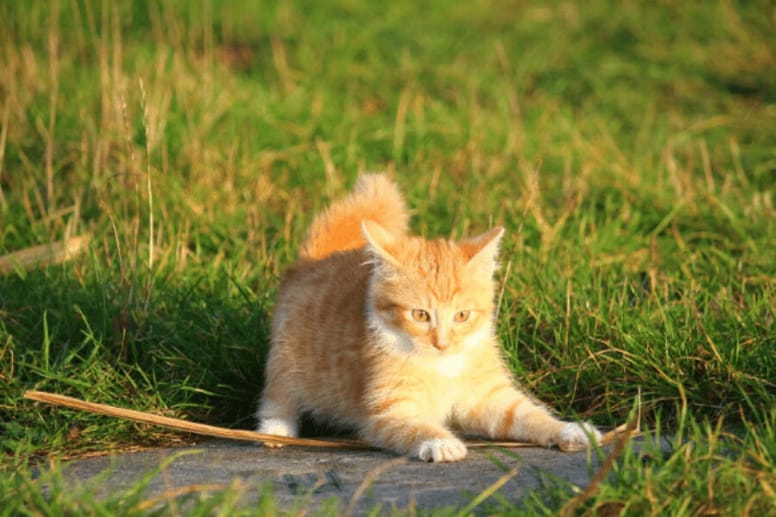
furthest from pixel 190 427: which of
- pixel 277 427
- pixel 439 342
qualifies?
pixel 439 342

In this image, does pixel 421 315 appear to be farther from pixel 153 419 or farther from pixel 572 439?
pixel 153 419

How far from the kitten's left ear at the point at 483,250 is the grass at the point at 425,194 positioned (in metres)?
0.53

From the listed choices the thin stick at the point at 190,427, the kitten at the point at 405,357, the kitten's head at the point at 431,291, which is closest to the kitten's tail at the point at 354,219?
the kitten at the point at 405,357

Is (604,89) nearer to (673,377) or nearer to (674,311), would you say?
(674,311)

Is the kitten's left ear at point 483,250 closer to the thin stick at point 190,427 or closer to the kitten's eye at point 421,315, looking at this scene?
the kitten's eye at point 421,315

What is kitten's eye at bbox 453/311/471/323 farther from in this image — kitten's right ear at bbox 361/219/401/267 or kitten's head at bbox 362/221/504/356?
kitten's right ear at bbox 361/219/401/267

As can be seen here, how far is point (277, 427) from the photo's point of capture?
13.2 feet

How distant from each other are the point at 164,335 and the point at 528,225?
2025 mm

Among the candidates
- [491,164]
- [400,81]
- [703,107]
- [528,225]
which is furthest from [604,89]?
[528,225]

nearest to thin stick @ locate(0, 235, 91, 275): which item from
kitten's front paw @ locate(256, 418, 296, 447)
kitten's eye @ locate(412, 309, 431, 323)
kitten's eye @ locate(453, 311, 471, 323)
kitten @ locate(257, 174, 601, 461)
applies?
kitten @ locate(257, 174, 601, 461)

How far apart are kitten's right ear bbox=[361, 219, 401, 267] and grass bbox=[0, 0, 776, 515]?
773 millimetres

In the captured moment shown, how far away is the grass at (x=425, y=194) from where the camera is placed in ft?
12.9

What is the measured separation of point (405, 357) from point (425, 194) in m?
2.32

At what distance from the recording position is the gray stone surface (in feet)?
10.3
